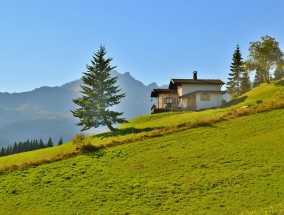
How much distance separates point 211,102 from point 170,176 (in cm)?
5252

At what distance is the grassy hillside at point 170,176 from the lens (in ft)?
74.6

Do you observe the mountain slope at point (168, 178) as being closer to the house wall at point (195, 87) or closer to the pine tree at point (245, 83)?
the house wall at point (195, 87)

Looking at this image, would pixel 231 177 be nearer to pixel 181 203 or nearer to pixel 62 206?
pixel 181 203

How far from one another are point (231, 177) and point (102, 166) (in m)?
12.4

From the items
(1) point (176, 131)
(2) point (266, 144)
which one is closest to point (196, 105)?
(1) point (176, 131)

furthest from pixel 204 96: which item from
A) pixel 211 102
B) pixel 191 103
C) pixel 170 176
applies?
pixel 170 176

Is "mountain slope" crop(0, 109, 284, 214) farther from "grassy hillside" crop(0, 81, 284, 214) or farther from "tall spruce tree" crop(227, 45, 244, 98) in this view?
"tall spruce tree" crop(227, 45, 244, 98)

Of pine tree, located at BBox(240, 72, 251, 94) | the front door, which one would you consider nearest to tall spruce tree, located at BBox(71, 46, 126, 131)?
the front door

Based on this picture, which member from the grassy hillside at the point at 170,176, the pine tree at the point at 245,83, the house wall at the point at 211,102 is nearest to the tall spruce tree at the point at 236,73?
the pine tree at the point at 245,83

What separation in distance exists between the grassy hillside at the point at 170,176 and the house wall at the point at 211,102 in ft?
114

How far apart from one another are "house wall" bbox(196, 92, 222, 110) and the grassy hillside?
3477 centimetres

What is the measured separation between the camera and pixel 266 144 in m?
32.6

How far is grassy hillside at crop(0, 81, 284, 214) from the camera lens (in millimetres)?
22734

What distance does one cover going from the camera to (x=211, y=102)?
78688 millimetres
